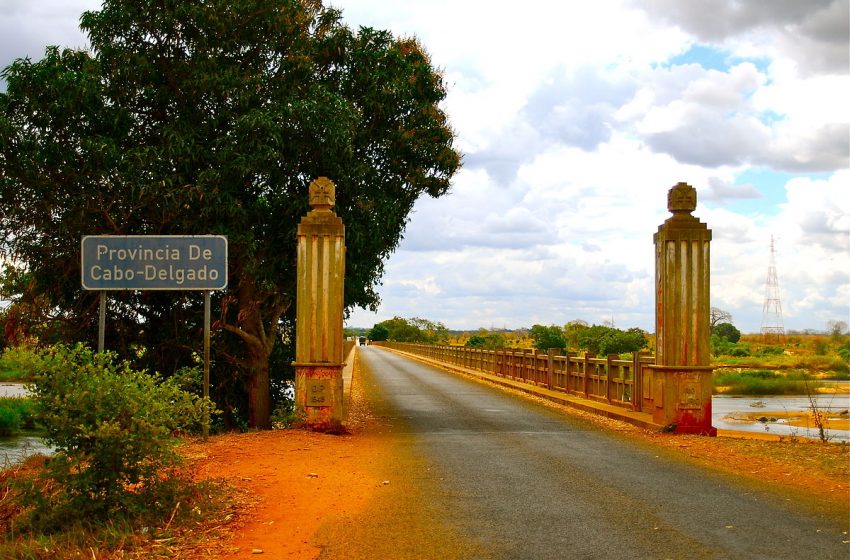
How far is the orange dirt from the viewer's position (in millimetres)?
6262

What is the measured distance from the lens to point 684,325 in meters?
13.5

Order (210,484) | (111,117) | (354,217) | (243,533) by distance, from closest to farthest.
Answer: (243,533), (210,484), (111,117), (354,217)

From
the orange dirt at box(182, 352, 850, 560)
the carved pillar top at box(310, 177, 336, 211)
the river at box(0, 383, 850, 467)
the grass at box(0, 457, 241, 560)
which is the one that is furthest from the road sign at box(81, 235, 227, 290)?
the river at box(0, 383, 850, 467)

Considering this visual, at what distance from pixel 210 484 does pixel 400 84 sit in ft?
35.8

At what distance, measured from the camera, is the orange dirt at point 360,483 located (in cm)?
626

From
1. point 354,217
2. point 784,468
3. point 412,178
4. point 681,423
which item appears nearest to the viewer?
point 784,468

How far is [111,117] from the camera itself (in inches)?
603

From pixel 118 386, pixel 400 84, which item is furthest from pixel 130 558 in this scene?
pixel 400 84

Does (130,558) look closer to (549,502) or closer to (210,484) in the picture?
(210,484)

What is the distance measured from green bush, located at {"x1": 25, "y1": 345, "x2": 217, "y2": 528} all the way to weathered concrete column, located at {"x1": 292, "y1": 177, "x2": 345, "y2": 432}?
6.09 m

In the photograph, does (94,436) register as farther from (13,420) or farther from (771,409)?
(771,409)

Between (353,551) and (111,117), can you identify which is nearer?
(353,551)

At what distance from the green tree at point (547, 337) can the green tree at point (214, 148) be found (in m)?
43.2

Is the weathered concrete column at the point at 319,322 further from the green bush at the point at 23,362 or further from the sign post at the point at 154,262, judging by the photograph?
the green bush at the point at 23,362
